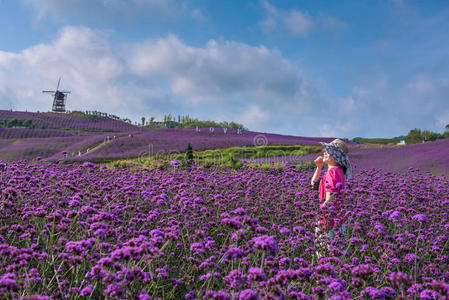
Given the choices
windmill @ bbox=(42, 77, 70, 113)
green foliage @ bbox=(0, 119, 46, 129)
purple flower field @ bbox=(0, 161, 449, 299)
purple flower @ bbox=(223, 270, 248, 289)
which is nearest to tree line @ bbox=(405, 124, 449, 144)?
purple flower field @ bbox=(0, 161, 449, 299)

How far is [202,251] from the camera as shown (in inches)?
129

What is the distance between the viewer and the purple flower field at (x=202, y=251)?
8.87 feet

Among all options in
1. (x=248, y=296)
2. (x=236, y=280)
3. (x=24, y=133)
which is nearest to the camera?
(x=248, y=296)

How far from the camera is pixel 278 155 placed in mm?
23203

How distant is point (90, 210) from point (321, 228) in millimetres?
3386

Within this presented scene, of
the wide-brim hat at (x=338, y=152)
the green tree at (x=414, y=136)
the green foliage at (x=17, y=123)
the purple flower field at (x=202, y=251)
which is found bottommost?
the purple flower field at (x=202, y=251)

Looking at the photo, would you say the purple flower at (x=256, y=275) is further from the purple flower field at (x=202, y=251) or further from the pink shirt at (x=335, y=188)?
the pink shirt at (x=335, y=188)

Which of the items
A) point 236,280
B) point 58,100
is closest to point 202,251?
point 236,280

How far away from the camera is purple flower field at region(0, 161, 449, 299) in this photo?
270 cm

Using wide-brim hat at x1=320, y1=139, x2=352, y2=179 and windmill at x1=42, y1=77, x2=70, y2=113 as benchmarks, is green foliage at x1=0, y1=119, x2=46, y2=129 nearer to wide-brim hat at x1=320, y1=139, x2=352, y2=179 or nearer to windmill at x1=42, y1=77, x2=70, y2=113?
windmill at x1=42, y1=77, x2=70, y2=113

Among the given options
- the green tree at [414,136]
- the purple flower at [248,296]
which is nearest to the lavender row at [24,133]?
the green tree at [414,136]

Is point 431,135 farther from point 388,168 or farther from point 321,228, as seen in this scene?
A: point 321,228

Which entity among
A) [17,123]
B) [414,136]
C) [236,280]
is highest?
[414,136]

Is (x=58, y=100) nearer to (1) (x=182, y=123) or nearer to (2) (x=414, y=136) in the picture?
(1) (x=182, y=123)
